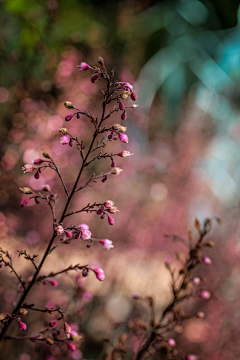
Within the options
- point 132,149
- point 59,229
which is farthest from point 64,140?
point 132,149

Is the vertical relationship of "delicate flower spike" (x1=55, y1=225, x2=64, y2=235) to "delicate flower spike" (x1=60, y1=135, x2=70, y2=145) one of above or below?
below

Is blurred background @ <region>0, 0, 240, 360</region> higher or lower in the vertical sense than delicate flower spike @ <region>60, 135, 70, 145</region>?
higher

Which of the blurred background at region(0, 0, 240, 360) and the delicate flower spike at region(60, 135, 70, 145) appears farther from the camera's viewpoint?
the blurred background at region(0, 0, 240, 360)

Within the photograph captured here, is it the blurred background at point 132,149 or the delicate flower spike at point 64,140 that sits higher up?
the blurred background at point 132,149

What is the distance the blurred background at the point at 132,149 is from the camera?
2232 mm

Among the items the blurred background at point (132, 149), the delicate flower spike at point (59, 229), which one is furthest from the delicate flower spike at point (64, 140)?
the blurred background at point (132, 149)

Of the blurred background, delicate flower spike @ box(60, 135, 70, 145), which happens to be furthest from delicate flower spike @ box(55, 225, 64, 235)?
the blurred background

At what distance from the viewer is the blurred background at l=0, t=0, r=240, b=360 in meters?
2.23

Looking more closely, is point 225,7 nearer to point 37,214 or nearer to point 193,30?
point 193,30

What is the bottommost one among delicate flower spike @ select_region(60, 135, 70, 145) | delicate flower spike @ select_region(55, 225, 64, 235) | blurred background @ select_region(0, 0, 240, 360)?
delicate flower spike @ select_region(55, 225, 64, 235)

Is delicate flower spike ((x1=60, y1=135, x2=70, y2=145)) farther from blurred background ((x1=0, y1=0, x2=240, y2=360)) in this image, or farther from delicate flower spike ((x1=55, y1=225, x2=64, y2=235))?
blurred background ((x1=0, y1=0, x2=240, y2=360))

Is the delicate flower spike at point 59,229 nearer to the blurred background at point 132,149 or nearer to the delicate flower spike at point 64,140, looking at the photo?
the delicate flower spike at point 64,140

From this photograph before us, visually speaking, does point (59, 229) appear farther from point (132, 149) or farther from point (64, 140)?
point (132, 149)

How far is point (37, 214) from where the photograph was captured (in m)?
2.63
